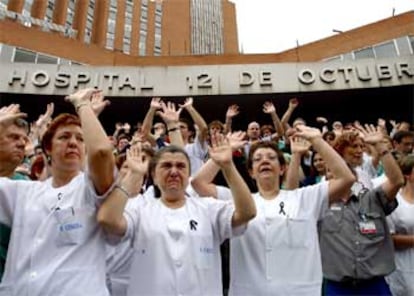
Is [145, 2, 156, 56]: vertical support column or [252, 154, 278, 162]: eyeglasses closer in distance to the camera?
[252, 154, 278, 162]: eyeglasses

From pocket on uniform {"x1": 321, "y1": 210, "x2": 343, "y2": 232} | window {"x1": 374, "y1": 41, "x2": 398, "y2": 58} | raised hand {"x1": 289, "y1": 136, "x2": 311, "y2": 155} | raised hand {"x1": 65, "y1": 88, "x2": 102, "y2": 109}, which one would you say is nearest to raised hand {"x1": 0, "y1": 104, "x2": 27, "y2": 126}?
raised hand {"x1": 65, "y1": 88, "x2": 102, "y2": 109}

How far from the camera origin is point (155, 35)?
48.2 m

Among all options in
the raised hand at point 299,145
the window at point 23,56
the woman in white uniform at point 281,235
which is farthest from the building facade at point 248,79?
the woman in white uniform at point 281,235

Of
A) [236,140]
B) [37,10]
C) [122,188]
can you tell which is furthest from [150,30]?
[122,188]

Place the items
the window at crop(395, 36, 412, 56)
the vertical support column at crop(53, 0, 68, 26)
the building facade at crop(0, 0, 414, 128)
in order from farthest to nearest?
the vertical support column at crop(53, 0, 68, 26), the window at crop(395, 36, 412, 56), the building facade at crop(0, 0, 414, 128)

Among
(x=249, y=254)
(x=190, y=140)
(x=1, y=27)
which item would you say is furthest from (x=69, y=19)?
(x=249, y=254)

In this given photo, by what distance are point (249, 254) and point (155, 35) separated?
156 feet

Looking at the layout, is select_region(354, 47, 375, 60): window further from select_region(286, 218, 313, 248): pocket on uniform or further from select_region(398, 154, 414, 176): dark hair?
select_region(286, 218, 313, 248): pocket on uniform

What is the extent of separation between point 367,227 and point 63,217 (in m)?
2.31

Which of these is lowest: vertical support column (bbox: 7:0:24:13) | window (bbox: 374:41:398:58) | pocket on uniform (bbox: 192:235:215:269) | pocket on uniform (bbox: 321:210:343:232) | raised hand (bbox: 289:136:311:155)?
pocket on uniform (bbox: 192:235:215:269)

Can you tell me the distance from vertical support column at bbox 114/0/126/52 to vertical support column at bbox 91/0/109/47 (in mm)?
1211

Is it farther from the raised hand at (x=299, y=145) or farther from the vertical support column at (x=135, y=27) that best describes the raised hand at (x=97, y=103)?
the vertical support column at (x=135, y=27)

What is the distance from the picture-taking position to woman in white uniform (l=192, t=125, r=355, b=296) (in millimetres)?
2926

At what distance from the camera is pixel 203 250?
275 centimetres
